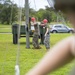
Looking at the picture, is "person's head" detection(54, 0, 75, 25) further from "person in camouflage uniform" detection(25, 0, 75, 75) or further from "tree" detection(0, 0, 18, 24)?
"tree" detection(0, 0, 18, 24)

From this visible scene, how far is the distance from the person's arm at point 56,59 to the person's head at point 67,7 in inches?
1.7

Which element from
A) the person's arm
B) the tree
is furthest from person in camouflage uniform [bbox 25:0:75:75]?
the tree

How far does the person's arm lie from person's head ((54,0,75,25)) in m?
0.04

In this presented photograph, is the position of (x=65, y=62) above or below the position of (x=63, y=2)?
below

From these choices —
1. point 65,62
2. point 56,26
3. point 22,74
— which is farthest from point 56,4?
point 56,26

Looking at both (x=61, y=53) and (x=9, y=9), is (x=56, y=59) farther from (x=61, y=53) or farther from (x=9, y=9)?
(x=9, y=9)

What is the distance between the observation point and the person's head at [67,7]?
0.60 meters

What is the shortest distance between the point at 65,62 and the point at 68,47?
0.04m

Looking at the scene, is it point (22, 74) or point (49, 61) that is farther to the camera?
point (22, 74)

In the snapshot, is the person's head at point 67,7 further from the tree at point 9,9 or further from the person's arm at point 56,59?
the tree at point 9,9

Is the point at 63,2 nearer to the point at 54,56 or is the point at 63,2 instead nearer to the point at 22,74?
the point at 54,56

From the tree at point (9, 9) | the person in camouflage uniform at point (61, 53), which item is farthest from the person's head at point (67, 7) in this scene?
the tree at point (9, 9)

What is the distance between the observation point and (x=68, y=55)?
0.62 meters

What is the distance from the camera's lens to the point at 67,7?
611mm
